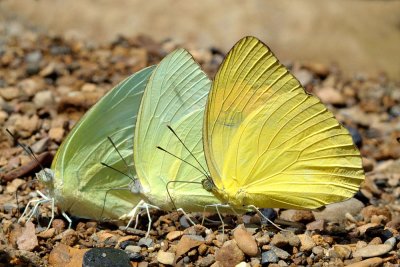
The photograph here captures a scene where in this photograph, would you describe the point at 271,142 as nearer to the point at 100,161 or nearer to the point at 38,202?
the point at 100,161

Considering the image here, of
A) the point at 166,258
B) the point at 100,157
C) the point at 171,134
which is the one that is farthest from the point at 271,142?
the point at 100,157

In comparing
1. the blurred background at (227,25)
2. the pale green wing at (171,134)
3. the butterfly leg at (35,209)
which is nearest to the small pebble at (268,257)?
the pale green wing at (171,134)

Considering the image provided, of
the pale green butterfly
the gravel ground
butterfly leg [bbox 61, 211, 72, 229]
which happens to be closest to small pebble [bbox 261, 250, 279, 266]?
the gravel ground

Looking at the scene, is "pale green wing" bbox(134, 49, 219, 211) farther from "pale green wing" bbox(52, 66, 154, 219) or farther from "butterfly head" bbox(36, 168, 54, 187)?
"butterfly head" bbox(36, 168, 54, 187)

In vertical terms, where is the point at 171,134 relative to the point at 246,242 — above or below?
above

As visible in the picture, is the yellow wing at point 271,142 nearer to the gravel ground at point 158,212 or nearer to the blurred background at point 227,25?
the gravel ground at point 158,212

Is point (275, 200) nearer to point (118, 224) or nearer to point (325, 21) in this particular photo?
point (118, 224)
